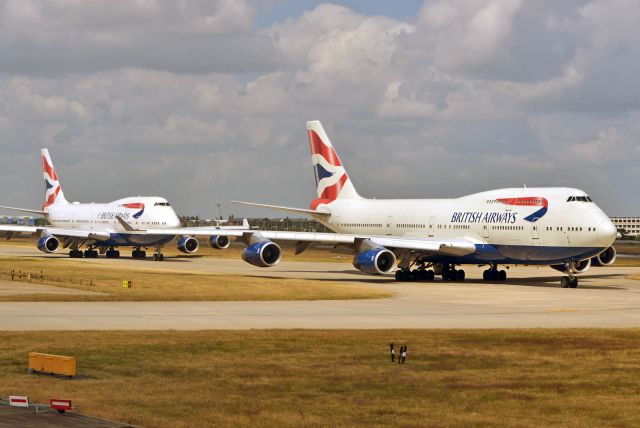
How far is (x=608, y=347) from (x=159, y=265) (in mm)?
54920

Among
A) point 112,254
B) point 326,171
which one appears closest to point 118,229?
point 112,254

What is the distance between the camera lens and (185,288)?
170 ft

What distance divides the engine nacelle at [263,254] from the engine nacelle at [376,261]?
543 centimetres

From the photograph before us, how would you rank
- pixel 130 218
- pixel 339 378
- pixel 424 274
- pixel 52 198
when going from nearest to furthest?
pixel 339 378 → pixel 424 274 → pixel 130 218 → pixel 52 198

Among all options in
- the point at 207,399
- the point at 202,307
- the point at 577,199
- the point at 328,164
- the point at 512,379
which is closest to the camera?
the point at 207,399

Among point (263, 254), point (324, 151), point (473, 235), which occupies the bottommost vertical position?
point (263, 254)

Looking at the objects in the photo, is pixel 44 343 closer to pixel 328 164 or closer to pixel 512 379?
pixel 512 379

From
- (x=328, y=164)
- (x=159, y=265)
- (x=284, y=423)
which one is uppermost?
(x=328, y=164)

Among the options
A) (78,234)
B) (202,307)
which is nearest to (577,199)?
(202,307)

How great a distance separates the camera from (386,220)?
70.6 m

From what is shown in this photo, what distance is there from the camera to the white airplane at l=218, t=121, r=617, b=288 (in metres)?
56.0

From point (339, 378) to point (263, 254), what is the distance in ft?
127

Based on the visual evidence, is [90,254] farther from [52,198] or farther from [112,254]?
[52,198]

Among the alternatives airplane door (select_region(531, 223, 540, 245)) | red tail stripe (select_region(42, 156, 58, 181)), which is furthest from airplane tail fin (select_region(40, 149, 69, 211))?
airplane door (select_region(531, 223, 540, 245))
